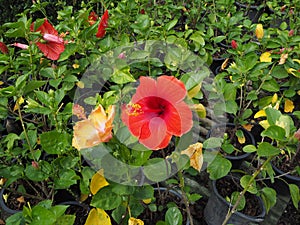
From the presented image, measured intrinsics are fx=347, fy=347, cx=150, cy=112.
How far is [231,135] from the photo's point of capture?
162 centimetres

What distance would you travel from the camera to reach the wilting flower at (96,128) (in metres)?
0.74

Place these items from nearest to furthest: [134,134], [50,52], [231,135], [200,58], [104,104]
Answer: [134,134] → [104,104] → [50,52] → [200,58] → [231,135]

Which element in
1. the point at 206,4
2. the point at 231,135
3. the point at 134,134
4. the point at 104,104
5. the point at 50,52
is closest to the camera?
the point at 134,134

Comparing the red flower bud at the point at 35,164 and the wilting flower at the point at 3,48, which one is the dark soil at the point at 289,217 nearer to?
the red flower bud at the point at 35,164

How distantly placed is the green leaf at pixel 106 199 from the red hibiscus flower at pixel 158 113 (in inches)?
7.9

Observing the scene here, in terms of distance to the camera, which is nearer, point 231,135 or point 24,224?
point 24,224

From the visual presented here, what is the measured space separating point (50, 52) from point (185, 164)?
2.27 ft

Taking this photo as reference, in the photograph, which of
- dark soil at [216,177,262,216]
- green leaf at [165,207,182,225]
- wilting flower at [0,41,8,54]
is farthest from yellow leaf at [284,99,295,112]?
wilting flower at [0,41,8,54]

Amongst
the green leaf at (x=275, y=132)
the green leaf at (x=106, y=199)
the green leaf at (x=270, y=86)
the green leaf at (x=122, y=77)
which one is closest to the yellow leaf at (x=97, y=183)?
the green leaf at (x=106, y=199)

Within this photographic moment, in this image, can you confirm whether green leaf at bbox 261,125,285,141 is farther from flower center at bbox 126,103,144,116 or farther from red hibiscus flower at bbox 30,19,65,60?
red hibiscus flower at bbox 30,19,65,60

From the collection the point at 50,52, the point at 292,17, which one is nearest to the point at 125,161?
the point at 50,52

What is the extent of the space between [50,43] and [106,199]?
67 centimetres

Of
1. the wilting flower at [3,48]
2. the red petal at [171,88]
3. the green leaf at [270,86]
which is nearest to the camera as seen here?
the red petal at [171,88]

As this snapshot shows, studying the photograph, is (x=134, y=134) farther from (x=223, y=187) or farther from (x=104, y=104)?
(x=223, y=187)
